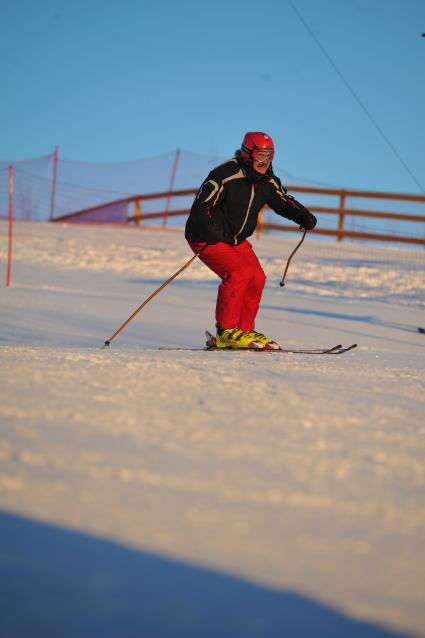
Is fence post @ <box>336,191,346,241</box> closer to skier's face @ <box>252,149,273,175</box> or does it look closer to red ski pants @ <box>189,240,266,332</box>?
red ski pants @ <box>189,240,266,332</box>

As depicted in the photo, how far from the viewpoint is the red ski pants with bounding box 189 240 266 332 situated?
6086 mm

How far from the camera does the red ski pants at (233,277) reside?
6.09 metres

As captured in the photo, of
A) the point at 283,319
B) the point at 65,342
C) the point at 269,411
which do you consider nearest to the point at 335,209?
the point at 283,319

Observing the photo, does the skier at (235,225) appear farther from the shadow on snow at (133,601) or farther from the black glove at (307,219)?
the shadow on snow at (133,601)

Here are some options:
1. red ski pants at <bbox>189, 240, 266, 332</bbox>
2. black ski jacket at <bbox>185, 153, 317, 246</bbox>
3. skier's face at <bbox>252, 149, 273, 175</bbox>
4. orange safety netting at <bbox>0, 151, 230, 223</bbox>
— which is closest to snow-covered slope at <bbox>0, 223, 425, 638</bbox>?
red ski pants at <bbox>189, 240, 266, 332</bbox>

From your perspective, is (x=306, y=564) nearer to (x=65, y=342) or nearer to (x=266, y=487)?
(x=266, y=487)

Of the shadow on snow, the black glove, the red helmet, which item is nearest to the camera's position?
the shadow on snow

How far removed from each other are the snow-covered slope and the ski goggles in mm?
1576

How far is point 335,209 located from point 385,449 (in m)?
16.9

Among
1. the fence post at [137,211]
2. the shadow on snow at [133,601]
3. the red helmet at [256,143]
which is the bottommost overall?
the fence post at [137,211]

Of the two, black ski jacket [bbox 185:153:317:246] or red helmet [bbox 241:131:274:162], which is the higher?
red helmet [bbox 241:131:274:162]

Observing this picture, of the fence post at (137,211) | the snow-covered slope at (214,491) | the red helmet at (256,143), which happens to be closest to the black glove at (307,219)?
the red helmet at (256,143)


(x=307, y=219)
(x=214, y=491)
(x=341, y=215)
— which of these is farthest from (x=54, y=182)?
(x=214, y=491)

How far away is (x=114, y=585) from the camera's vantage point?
1.85 meters
